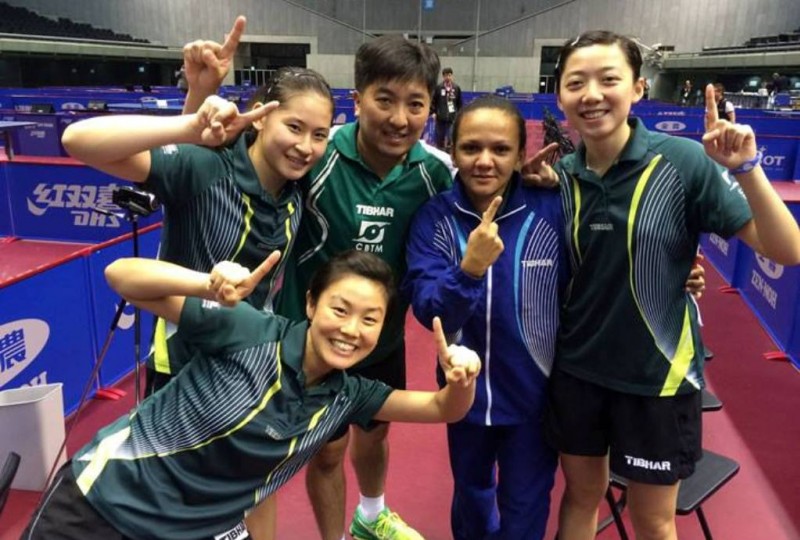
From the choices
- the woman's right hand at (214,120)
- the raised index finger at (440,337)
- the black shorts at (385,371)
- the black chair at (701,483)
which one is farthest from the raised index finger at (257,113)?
the black chair at (701,483)

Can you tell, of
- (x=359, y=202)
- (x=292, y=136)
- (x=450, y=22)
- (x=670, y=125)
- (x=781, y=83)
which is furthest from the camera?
(x=450, y=22)

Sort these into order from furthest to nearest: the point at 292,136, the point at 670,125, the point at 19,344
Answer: the point at 670,125, the point at 19,344, the point at 292,136

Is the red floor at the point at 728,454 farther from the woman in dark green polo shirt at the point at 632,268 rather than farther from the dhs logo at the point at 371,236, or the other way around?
the dhs logo at the point at 371,236

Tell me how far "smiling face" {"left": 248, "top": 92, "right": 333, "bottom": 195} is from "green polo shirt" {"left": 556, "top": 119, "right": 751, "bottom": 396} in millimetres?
778

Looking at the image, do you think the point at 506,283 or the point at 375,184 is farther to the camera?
the point at 375,184

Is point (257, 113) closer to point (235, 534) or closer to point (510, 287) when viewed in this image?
point (510, 287)

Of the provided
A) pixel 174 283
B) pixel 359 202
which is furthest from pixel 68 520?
pixel 359 202

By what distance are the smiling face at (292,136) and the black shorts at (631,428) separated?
103cm

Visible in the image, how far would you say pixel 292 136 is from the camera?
6.12ft

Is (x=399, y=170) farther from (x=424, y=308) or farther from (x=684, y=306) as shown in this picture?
(x=684, y=306)

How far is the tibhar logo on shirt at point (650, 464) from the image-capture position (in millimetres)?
1925

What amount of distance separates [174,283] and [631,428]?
1.39 metres

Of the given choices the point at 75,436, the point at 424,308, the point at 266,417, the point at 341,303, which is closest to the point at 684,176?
the point at 424,308

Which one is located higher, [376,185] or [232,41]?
[232,41]
